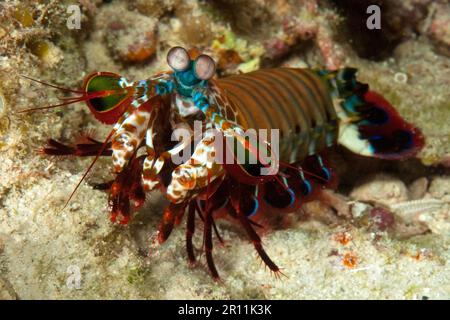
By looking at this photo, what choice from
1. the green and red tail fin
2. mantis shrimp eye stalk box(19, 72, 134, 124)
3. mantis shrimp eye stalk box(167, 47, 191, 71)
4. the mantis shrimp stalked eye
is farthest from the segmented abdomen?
mantis shrimp eye stalk box(19, 72, 134, 124)

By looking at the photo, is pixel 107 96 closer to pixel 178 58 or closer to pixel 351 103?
pixel 178 58

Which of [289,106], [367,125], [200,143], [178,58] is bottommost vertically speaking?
[367,125]

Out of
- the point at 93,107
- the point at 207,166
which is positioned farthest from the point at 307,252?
the point at 93,107

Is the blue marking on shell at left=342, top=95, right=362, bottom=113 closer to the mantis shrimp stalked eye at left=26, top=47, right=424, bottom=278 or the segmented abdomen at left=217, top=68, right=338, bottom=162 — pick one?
the segmented abdomen at left=217, top=68, right=338, bottom=162

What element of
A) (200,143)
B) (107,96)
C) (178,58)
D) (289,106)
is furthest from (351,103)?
(107,96)

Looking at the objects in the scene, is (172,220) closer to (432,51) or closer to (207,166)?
(207,166)

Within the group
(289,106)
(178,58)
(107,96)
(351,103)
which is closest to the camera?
(178,58)
